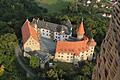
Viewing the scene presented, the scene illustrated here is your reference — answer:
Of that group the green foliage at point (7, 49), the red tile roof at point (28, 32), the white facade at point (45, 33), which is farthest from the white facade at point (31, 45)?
the white facade at point (45, 33)

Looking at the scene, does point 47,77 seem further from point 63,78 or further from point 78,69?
point 78,69

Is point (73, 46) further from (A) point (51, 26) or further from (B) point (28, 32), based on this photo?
(B) point (28, 32)

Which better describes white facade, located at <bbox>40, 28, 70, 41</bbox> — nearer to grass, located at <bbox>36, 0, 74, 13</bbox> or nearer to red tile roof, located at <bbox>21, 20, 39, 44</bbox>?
red tile roof, located at <bbox>21, 20, 39, 44</bbox>

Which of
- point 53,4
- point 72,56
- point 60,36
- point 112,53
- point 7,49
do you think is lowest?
point 72,56

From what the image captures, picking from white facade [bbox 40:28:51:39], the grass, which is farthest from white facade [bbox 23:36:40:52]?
the grass

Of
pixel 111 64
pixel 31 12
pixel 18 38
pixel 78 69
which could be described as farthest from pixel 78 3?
pixel 111 64

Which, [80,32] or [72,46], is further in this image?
[80,32]

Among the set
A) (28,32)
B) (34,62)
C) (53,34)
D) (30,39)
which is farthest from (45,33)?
(34,62)
